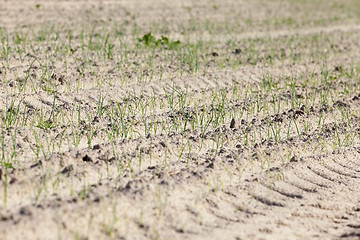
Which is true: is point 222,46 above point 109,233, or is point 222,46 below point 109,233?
above

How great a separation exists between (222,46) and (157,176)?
3.83 metres

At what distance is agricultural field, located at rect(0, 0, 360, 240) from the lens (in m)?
2.41

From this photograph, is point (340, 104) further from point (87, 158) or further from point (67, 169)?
point (67, 169)

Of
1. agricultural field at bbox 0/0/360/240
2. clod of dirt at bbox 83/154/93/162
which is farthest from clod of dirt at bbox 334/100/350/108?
clod of dirt at bbox 83/154/93/162

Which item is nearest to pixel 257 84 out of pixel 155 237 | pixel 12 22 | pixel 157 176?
pixel 157 176

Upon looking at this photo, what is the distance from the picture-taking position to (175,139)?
3359mm

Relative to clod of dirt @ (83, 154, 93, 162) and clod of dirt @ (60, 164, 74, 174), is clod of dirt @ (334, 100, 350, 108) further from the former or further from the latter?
clod of dirt @ (60, 164, 74, 174)

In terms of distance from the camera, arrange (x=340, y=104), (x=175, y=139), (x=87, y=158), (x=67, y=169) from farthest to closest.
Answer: (x=340, y=104)
(x=175, y=139)
(x=87, y=158)
(x=67, y=169)

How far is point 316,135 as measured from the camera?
3.66 metres

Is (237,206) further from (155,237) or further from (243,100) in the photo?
(243,100)

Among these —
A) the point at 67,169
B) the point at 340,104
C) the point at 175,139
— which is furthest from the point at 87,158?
the point at 340,104

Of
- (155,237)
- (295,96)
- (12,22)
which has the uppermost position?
(12,22)

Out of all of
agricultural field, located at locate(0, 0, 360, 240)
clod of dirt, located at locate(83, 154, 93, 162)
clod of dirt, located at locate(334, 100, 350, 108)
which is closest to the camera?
agricultural field, located at locate(0, 0, 360, 240)

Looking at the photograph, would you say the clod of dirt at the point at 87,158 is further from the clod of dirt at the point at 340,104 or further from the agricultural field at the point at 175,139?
the clod of dirt at the point at 340,104
